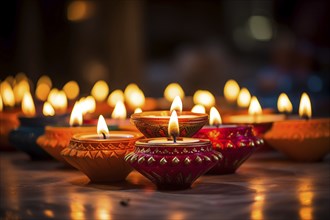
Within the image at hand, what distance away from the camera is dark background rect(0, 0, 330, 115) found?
440 inches

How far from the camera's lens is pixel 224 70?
40.1ft

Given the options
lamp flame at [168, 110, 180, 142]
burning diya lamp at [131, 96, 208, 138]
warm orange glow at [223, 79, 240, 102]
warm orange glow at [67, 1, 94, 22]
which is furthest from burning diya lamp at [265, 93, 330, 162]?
warm orange glow at [67, 1, 94, 22]

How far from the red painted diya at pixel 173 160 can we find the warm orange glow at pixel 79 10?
10.7 meters

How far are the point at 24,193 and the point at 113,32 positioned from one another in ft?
24.7

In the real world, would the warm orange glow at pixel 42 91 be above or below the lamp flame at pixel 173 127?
above

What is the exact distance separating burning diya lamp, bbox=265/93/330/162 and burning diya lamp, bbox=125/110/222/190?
3.35 feet

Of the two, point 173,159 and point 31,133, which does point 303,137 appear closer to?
point 173,159

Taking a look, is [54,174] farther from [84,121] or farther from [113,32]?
[113,32]

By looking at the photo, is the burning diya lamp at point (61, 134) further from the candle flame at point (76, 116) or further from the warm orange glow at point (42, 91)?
the warm orange glow at point (42, 91)

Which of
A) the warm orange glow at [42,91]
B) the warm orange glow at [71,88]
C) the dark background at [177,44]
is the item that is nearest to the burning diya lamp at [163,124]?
the dark background at [177,44]

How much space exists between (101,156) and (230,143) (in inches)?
25.3

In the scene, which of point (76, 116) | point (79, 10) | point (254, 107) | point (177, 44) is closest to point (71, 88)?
point (254, 107)

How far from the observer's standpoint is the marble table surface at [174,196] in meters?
3.22

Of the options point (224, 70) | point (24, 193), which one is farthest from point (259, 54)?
point (24, 193)
